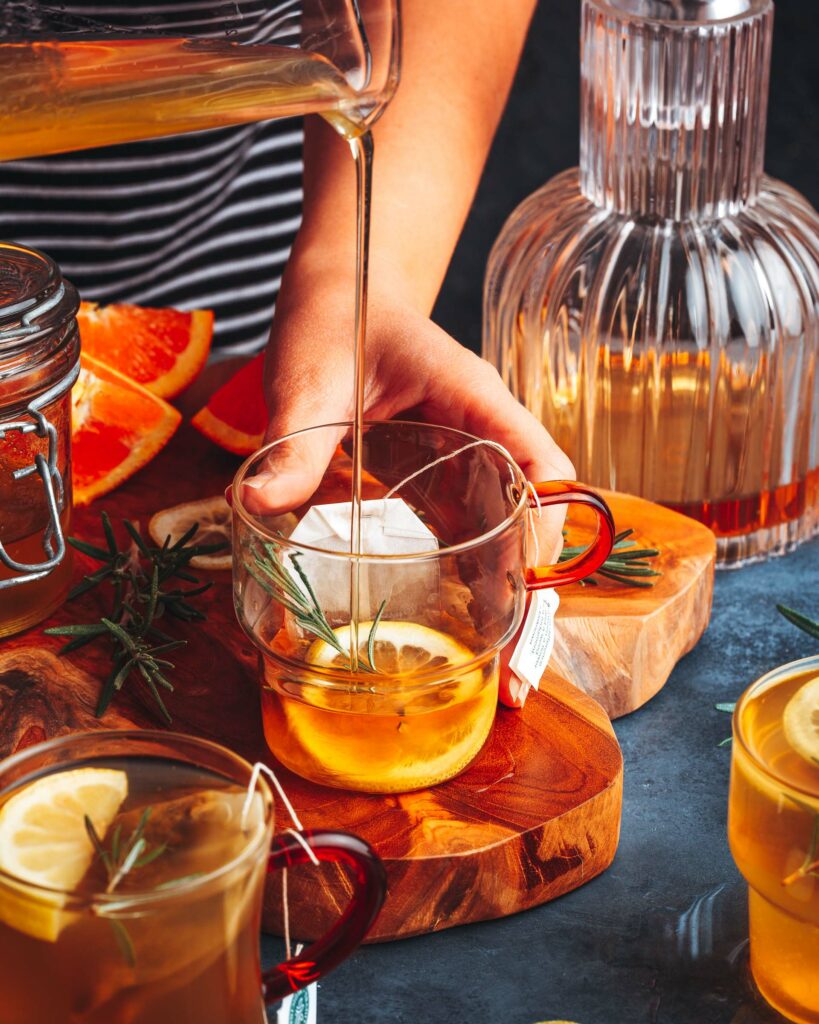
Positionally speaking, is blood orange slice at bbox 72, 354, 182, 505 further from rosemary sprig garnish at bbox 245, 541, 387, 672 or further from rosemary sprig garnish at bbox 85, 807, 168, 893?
rosemary sprig garnish at bbox 85, 807, 168, 893

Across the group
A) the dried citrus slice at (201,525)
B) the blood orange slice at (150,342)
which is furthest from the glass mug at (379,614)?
the blood orange slice at (150,342)

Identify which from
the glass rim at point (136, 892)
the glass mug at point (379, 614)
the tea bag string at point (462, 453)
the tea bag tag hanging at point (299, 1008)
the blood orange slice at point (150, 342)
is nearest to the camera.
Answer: the glass rim at point (136, 892)

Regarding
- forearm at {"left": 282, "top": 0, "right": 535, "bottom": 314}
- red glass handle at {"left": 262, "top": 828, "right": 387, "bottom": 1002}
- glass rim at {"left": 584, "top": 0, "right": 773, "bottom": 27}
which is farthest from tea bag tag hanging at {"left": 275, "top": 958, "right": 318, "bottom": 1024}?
glass rim at {"left": 584, "top": 0, "right": 773, "bottom": 27}

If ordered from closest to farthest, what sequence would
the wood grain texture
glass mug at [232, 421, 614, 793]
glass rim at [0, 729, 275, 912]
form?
glass rim at [0, 729, 275, 912]
glass mug at [232, 421, 614, 793]
the wood grain texture

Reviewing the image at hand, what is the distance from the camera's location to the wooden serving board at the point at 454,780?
1.09 meters

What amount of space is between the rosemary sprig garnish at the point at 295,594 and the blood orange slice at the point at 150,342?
68 cm

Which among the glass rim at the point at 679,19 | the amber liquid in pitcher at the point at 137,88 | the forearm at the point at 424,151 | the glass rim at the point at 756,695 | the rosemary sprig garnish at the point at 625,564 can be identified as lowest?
the rosemary sprig garnish at the point at 625,564

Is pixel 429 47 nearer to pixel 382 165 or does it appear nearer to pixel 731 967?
pixel 382 165

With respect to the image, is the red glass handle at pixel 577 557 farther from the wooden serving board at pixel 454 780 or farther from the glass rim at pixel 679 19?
the glass rim at pixel 679 19

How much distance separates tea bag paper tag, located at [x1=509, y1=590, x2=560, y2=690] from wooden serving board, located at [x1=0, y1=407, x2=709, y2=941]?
0.04 metres

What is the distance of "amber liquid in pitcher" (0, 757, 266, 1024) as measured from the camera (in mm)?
757

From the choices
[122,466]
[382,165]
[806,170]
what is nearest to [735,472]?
[382,165]

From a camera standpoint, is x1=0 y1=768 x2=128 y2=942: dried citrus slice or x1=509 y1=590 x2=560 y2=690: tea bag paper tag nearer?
x1=0 y1=768 x2=128 y2=942: dried citrus slice

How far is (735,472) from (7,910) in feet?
3.57
